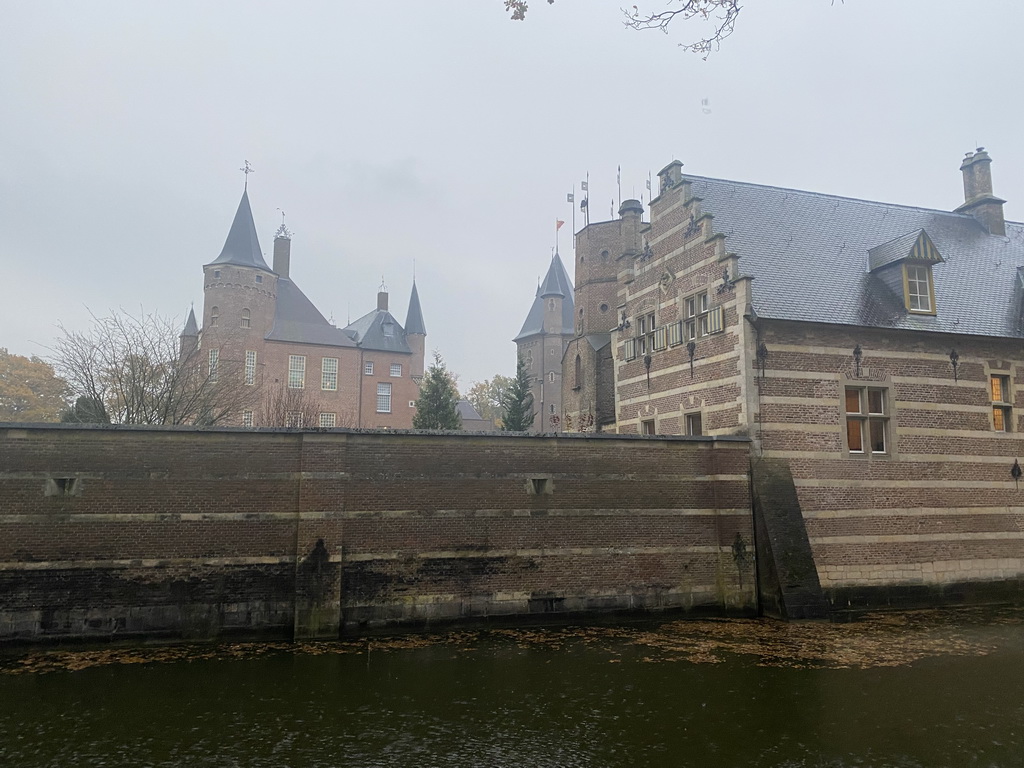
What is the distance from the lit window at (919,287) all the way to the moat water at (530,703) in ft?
24.8

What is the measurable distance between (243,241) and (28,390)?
16.5 m

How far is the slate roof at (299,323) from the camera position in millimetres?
45938

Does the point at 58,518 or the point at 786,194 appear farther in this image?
the point at 786,194

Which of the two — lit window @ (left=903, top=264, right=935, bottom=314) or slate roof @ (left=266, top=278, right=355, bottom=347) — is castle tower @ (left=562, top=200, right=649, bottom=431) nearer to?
lit window @ (left=903, top=264, right=935, bottom=314)

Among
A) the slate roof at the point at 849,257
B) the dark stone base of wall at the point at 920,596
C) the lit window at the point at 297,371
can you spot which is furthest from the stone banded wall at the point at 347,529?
the lit window at the point at 297,371

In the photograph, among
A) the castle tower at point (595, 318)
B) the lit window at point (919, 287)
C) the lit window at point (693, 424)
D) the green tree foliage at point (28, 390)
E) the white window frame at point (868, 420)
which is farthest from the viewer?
the green tree foliage at point (28, 390)

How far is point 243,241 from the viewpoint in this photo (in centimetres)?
4409

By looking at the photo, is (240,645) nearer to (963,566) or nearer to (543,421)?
(963,566)

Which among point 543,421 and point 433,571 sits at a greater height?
point 543,421

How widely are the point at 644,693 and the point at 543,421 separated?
122ft

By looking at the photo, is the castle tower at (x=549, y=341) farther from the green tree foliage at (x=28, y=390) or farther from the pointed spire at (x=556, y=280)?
the green tree foliage at (x=28, y=390)

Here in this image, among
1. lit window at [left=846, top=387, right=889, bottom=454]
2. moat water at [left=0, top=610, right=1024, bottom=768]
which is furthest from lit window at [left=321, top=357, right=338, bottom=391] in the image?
moat water at [left=0, top=610, right=1024, bottom=768]

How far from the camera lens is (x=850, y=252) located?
17.6 m

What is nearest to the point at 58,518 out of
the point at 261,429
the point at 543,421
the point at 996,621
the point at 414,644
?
the point at 261,429
